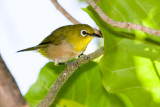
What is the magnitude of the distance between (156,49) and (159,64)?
10 cm

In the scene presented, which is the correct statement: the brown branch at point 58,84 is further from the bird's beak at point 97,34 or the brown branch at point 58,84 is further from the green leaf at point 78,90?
the bird's beak at point 97,34

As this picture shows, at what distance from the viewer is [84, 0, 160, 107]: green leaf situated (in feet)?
5.65

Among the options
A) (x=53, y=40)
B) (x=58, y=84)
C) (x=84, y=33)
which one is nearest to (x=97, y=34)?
(x=84, y=33)

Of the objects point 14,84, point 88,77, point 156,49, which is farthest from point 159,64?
point 14,84

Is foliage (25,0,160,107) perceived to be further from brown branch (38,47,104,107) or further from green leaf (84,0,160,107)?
brown branch (38,47,104,107)

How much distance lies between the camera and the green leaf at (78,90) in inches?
85.0

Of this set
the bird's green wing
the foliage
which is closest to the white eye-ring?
the bird's green wing

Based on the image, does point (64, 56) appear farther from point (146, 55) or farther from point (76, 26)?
point (146, 55)

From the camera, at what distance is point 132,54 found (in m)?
1.79

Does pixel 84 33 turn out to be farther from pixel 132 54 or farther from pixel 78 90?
pixel 132 54

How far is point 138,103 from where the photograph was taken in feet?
6.10

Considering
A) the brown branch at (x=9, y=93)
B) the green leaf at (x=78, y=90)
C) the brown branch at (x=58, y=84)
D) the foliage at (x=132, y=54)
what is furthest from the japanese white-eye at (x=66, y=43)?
the brown branch at (x=9, y=93)

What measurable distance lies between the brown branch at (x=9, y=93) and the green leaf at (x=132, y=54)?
1.03 m

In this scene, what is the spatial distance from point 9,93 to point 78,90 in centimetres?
148
